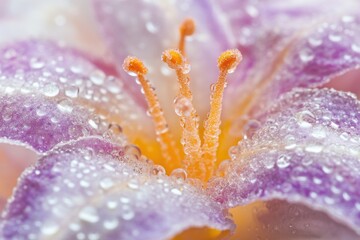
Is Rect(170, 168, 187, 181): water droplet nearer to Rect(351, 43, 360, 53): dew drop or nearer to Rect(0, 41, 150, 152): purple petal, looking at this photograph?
Rect(0, 41, 150, 152): purple petal

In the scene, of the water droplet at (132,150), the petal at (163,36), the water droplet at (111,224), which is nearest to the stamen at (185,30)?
the petal at (163,36)

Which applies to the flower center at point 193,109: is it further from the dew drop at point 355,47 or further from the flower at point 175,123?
the dew drop at point 355,47

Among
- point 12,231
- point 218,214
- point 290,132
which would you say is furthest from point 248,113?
point 12,231

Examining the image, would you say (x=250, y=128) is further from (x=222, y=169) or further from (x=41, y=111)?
(x=41, y=111)

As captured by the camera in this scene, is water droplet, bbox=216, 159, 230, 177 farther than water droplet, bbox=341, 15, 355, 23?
No

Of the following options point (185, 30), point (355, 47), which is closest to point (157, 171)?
point (185, 30)

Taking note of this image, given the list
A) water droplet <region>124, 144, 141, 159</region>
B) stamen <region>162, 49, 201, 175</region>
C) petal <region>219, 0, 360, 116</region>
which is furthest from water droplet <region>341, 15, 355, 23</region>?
water droplet <region>124, 144, 141, 159</region>

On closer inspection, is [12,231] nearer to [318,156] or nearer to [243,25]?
[318,156]
